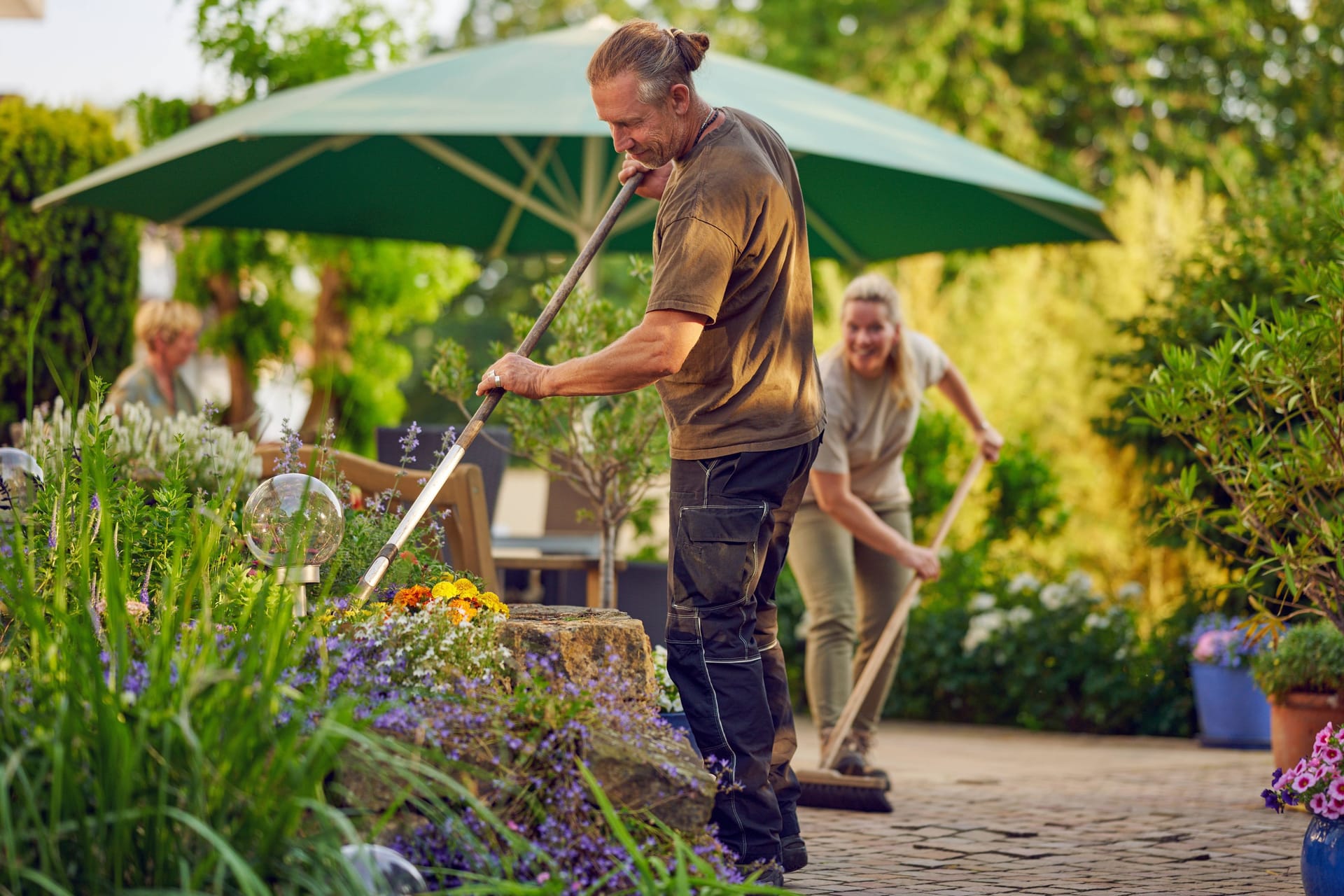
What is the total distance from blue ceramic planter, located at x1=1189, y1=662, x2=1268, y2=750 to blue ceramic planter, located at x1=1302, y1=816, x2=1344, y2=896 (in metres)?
3.08

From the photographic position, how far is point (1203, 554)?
707 cm

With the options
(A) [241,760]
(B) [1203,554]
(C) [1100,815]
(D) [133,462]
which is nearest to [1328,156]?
(B) [1203,554]

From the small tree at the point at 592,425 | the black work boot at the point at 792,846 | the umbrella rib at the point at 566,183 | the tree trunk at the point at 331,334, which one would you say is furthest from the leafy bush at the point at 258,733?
the tree trunk at the point at 331,334

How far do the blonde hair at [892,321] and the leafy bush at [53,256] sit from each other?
410cm

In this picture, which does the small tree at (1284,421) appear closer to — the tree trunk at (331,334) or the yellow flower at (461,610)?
the yellow flower at (461,610)

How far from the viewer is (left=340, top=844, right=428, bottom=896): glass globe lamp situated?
2.14 meters

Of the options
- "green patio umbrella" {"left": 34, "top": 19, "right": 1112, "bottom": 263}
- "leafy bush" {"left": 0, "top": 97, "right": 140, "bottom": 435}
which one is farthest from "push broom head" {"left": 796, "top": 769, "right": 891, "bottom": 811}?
"leafy bush" {"left": 0, "top": 97, "right": 140, "bottom": 435}

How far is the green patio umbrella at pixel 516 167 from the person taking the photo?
5.18 meters

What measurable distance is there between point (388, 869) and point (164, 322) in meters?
4.50

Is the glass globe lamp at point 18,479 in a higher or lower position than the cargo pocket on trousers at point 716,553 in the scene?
higher

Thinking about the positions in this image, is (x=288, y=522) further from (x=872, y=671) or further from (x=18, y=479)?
(x=872, y=671)

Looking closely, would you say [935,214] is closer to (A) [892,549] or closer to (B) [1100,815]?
(A) [892,549]

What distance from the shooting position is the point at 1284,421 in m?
3.63

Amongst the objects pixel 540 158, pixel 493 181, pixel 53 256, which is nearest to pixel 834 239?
pixel 540 158
